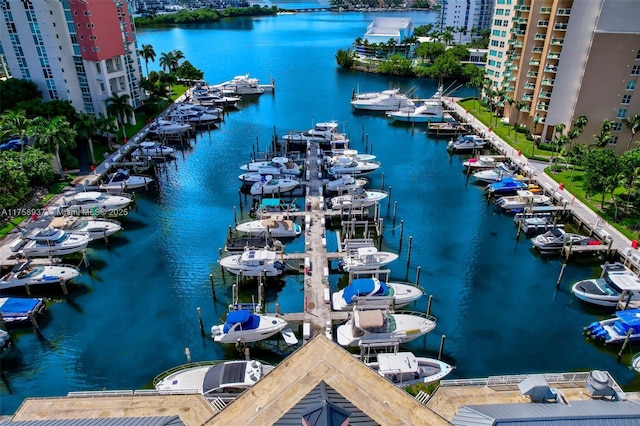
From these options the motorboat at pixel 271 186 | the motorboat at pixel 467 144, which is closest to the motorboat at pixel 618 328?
the motorboat at pixel 271 186

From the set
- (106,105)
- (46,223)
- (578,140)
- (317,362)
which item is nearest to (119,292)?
(46,223)

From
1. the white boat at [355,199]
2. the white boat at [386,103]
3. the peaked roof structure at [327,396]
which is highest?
the peaked roof structure at [327,396]

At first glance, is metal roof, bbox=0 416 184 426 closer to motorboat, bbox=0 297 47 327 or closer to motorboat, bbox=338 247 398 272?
motorboat, bbox=0 297 47 327

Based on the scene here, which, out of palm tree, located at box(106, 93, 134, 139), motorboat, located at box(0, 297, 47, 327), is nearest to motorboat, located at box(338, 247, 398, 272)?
motorboat, located at box(0, 297, 47, 327)

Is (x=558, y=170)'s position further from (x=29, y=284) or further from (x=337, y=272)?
(x=29, y=284)

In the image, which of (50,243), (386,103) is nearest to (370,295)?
(50,243)

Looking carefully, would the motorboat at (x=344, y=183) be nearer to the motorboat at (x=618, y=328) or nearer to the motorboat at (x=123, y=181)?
the motorboat at (x=123, y=181)
